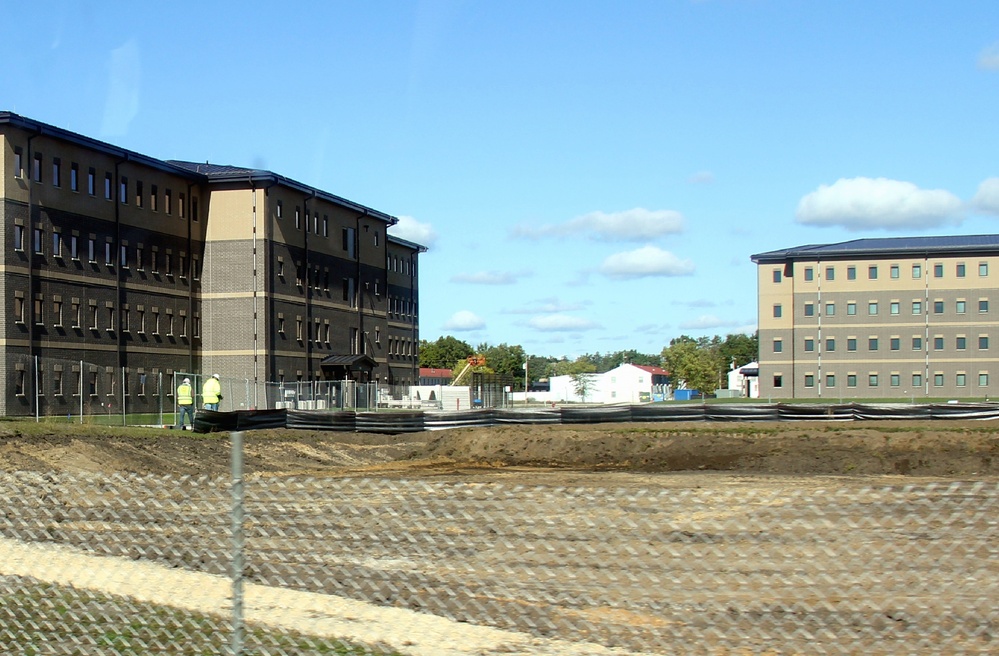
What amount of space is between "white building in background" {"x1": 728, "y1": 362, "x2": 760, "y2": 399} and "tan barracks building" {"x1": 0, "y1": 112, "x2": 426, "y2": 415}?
44529mm

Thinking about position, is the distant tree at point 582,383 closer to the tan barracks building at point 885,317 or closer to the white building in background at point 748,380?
the white building in background at point 748,380

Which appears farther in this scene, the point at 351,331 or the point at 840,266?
the point at 840,266

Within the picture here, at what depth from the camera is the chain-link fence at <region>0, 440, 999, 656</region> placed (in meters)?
6.87

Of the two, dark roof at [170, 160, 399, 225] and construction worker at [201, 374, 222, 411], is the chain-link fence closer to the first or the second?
construction worker at [201, 374, 222, 411]

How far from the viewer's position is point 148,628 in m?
7.81

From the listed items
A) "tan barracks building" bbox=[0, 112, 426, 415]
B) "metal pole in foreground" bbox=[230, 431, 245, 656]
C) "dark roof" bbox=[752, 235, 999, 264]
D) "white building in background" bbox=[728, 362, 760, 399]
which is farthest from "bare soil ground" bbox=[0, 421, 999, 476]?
"white building in background" bbox=[728, 362, 760, 399]

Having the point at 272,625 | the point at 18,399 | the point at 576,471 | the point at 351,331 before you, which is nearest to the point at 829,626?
the point at 272,625

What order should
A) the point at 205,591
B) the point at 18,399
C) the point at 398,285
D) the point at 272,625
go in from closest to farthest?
1. the point at 272,625
2. the point at 205,591
3. the point at 18,399
4. the point at 398,285

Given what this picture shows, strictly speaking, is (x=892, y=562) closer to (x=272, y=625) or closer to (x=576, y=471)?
(x=272, y=625)

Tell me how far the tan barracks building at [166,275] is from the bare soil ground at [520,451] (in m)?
13.4

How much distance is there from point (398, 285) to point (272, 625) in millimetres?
80592

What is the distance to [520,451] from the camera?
107ft

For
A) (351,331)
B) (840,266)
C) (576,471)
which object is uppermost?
(840,266)

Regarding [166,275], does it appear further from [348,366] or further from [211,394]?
[211,394]
